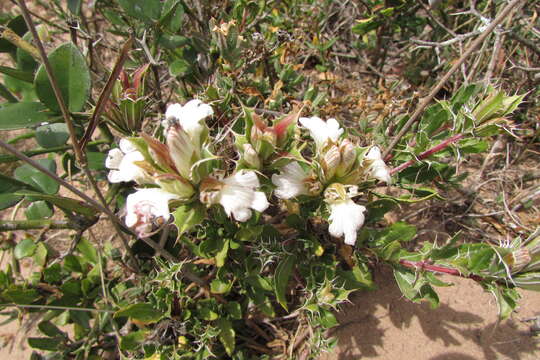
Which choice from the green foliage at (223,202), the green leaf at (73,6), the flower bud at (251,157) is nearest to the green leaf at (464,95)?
the green foliage at (223,202)

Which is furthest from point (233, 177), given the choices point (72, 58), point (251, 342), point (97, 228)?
point (97, 228)

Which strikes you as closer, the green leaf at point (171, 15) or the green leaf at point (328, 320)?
the green leaf at point (328, 320)

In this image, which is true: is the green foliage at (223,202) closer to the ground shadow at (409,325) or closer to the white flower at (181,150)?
the white flower at (181,150)

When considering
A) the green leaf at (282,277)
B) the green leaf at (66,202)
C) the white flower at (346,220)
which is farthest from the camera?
the green leaf at (282,277)

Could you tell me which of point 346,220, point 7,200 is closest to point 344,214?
point 346,220

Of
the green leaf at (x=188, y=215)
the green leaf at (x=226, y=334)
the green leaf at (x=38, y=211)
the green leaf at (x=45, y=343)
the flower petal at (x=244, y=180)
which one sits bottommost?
the green leaf at (x=45, y=343)

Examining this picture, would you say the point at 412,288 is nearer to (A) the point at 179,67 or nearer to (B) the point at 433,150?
(B) the point at 433,150

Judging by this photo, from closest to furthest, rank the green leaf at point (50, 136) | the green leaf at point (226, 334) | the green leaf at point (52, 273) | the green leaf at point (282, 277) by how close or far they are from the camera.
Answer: the green leaf at point (282, 277)
the green leaf at point (50, 136)
the green leaf at point (226, 334)
the green leaf at point (52, 273)

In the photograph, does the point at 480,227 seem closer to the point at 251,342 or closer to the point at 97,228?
the point at 251,342
